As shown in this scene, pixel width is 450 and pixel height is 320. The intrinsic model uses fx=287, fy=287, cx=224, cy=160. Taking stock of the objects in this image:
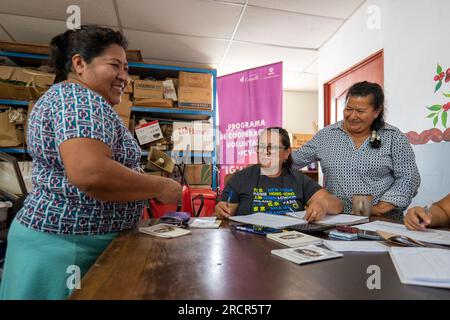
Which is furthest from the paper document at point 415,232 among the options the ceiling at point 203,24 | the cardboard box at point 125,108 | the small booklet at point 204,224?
the cardboard box at point 125,108

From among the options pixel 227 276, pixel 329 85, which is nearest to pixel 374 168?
pixel 227 276

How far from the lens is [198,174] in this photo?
146 inches

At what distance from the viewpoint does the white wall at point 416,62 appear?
186 cm

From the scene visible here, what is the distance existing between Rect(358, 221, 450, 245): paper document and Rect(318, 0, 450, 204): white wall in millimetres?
1061

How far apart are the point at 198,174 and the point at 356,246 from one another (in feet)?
9.90

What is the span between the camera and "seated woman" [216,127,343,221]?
160 centimetres

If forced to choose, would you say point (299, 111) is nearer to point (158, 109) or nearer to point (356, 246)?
point (158, 109)

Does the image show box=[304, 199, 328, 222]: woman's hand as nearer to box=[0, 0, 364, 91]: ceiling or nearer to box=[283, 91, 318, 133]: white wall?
box=[0, 0, 364, 91]: ceiling

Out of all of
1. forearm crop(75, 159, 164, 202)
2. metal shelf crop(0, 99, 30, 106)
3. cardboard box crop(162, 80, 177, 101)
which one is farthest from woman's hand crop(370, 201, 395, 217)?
metal shelf crop(0, 99, 30, 106)

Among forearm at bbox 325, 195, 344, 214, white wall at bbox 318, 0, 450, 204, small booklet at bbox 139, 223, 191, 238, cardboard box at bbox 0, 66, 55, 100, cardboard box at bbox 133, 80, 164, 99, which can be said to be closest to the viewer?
small booklet at bbox 139, 223, 191, 238

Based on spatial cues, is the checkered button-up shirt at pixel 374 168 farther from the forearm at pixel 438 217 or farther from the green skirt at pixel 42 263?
the green skirt at pixel 42 263

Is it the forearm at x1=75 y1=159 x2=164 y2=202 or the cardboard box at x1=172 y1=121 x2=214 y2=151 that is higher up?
the cardboard box at x1=172 y1=121 x2=214 y2=151

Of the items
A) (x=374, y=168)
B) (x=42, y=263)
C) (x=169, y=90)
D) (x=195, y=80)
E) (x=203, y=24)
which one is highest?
(x=203, y=24)
